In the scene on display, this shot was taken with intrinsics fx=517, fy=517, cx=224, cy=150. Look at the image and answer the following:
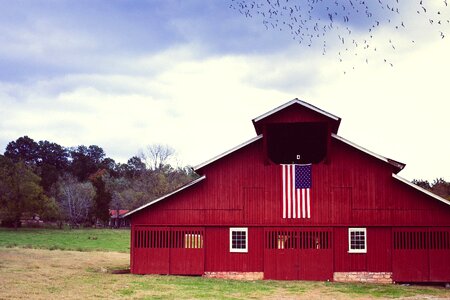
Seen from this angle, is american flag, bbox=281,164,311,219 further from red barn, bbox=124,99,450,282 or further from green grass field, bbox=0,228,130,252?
green grass field, bbox=0,228,130,252

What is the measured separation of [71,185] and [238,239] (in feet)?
229

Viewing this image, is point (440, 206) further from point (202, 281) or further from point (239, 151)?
point (202, 281)

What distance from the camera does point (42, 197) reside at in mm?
75000

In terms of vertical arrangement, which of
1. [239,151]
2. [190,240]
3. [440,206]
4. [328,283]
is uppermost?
[239,151]

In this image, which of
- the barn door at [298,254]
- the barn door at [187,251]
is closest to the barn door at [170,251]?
the barn door at [187,251]

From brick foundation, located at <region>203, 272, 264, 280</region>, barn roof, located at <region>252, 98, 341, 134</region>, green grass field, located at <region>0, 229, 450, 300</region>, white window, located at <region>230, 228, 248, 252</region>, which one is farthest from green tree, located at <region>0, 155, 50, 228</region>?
barn roof, located at <region>252, 98, 341, 134</region>

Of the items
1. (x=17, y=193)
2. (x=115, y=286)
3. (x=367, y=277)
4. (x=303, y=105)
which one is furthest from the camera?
(x=17, y=193)

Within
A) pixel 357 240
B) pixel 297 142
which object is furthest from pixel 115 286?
pixel 297 142

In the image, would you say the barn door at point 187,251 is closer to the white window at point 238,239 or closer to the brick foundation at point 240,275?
the brick foundation at point 240,275

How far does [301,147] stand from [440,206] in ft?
26.9

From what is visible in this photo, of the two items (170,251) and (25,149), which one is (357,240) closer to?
(170,251)

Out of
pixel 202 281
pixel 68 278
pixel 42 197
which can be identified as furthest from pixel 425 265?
Result: pixel 42 197

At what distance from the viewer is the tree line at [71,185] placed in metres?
72.0

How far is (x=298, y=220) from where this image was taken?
26266 mm
